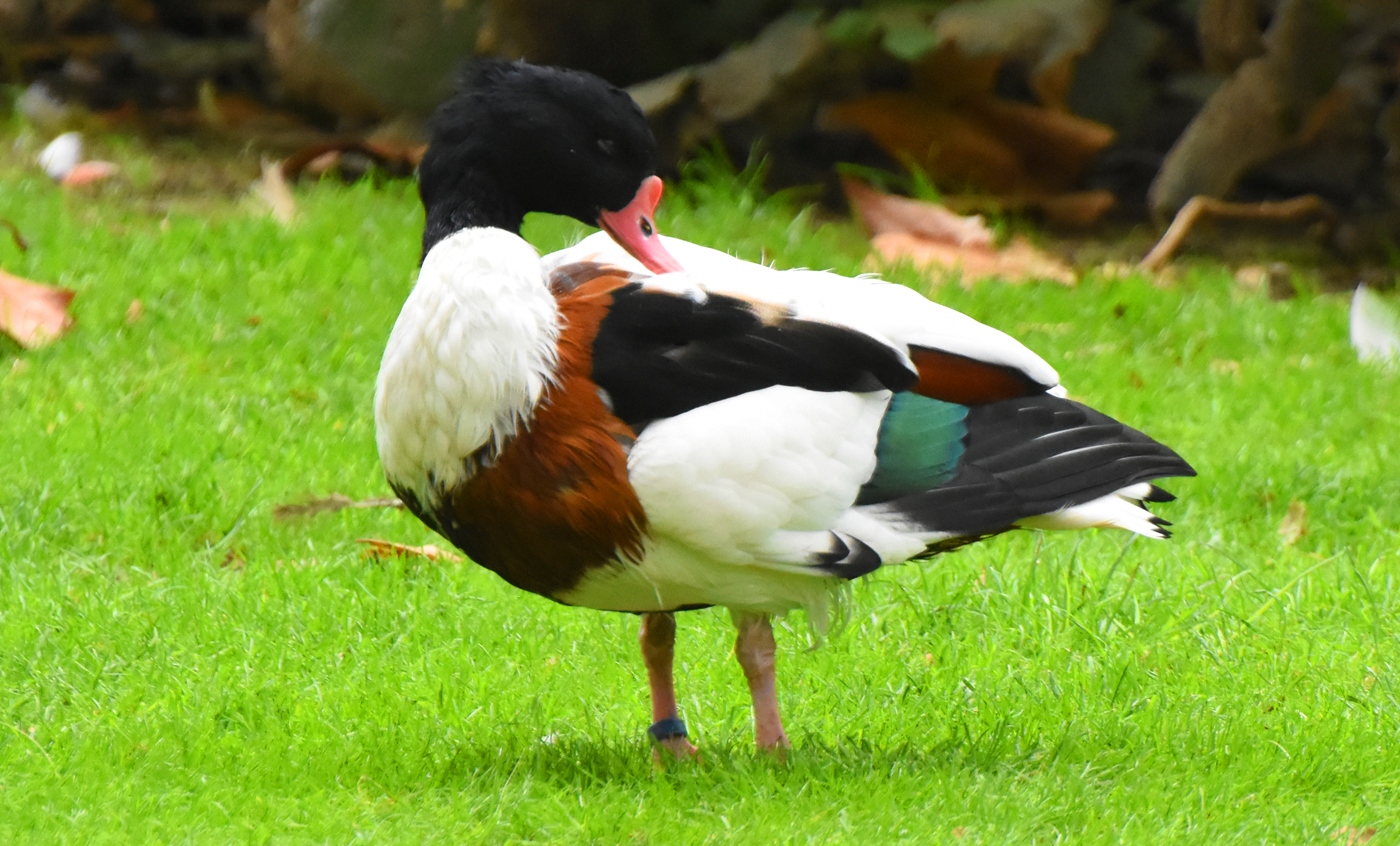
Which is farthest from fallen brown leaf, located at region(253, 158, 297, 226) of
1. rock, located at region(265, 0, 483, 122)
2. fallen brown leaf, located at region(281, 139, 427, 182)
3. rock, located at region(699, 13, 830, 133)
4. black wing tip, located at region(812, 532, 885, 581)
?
black wing tip, located at region(812, 532, 885, 581)

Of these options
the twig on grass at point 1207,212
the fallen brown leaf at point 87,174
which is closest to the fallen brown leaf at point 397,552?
the fallen brown leaf at point 87,174

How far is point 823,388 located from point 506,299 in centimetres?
51

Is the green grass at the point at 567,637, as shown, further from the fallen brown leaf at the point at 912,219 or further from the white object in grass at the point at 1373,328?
the fallen brown leaf at the point at 912,219

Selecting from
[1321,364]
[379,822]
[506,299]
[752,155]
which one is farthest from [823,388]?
[752,155]

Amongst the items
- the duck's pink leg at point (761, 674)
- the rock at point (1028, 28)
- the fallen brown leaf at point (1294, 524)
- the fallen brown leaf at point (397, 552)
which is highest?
the rock at point (1028, 28)

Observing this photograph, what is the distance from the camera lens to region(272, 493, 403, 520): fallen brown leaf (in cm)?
425

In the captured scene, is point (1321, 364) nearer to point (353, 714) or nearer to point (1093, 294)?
point (1093, 294)

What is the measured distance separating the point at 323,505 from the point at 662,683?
147 cm

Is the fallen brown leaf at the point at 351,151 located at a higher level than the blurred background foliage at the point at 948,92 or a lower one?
lower

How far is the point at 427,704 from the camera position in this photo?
3.36 m

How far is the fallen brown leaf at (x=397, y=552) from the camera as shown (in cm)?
410

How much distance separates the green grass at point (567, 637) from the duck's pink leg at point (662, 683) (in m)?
0.07

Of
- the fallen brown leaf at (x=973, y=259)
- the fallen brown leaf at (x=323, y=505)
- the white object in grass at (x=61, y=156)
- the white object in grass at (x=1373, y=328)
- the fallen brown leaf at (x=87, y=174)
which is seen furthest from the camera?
the white object in grass at (x=61, y=156)

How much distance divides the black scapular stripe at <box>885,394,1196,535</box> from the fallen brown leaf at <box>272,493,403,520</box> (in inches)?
69.3
